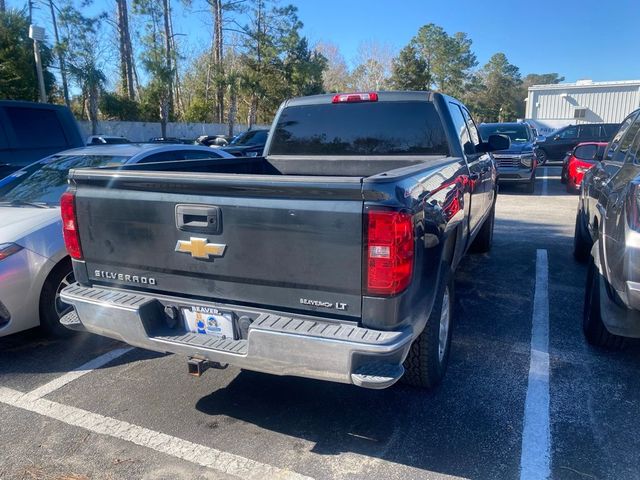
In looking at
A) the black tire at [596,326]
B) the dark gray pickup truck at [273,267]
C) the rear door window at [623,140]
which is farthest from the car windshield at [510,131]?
the dark gray pickup truck at [273,267]

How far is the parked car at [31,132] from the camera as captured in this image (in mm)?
7254

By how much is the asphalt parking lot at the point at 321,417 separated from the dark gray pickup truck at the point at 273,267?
0.42 metres

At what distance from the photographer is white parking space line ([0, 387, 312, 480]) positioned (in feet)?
8.82

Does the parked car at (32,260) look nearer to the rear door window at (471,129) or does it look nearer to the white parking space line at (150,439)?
the white parking space line at (150,439)

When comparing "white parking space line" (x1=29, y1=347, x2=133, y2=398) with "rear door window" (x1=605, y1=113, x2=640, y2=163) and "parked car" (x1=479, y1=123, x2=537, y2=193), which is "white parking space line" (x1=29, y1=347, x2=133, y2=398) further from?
"parked car" (x1=479, y1=123, x2=537, y2=193)

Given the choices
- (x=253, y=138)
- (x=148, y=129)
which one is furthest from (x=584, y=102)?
(x=148, y=129)

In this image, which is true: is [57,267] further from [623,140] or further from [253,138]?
[253,138]

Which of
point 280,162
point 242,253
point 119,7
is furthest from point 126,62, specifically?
point 242,253

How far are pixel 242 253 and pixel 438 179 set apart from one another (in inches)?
52.7

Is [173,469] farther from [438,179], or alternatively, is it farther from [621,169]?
[621,169]

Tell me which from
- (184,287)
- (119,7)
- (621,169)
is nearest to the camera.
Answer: (184,287)

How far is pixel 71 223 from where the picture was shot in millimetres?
3162

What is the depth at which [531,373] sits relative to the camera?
366 centimetres

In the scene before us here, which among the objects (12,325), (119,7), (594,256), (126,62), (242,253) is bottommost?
(12,325)
